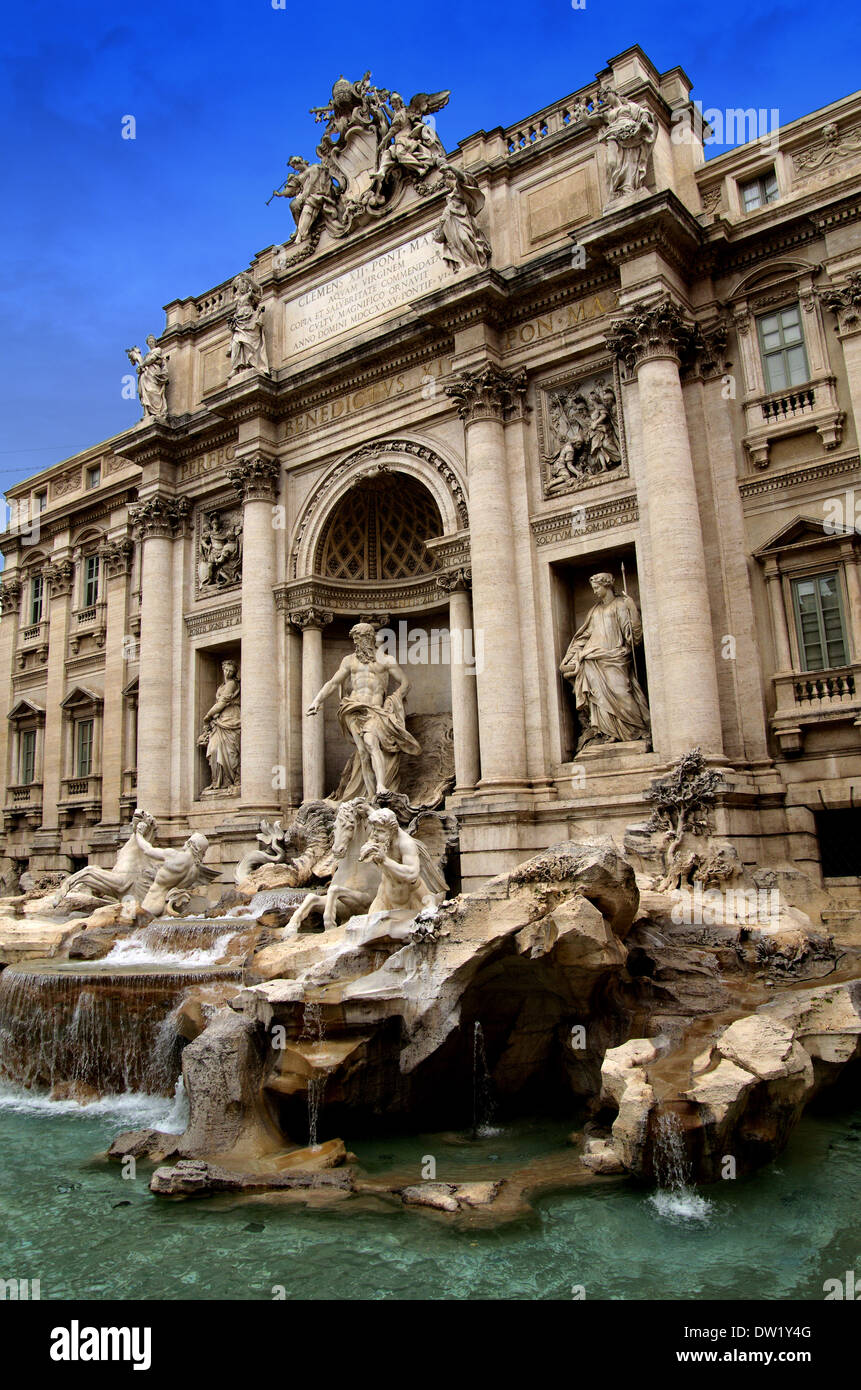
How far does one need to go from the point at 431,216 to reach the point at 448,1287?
18.8m

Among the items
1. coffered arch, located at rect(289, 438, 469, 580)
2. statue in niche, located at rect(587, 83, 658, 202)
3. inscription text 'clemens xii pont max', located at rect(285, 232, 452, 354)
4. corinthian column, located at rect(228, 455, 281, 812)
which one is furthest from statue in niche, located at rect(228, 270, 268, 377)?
statue in niche, located at rect(587, 83, 658, 202)

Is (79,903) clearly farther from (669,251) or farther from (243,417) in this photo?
(669,251)

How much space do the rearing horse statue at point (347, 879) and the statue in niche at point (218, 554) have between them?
405 inches

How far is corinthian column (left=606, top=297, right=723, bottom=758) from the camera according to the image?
577 inches

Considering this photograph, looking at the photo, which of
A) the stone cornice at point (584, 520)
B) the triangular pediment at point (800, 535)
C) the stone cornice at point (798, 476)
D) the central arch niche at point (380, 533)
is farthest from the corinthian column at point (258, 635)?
the triangular pediment at point (800, 535)

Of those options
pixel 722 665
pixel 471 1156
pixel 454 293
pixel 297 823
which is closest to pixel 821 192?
pixel 454 293

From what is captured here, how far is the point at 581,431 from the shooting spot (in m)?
17.3

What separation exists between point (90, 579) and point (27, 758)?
5.52m

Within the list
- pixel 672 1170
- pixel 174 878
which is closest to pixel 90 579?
pixel 174 878

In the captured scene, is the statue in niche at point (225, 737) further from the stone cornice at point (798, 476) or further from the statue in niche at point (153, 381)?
Result: the stone cornice at point (798, 476)

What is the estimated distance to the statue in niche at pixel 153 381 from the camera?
76.5 feet

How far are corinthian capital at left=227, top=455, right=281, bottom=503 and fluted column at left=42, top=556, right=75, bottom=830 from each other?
957 centimetres

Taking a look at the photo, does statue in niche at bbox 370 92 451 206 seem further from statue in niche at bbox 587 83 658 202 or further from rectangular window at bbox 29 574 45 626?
rectangular window at bbox 29 574 45 626
